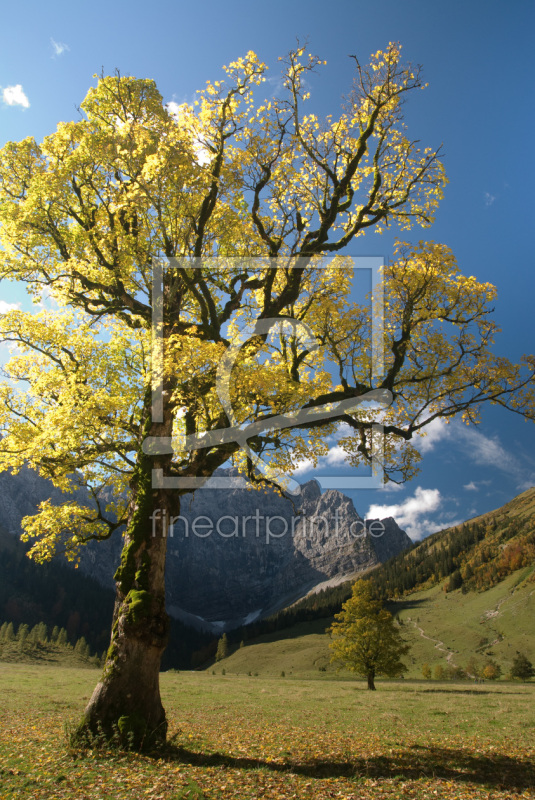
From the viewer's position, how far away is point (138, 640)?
1157 cm

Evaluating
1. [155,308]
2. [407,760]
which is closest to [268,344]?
[155,308]

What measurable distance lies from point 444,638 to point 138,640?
17611 centimetres

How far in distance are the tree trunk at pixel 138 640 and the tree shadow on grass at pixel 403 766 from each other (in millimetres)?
1163

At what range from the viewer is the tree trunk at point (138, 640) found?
35.4 feet

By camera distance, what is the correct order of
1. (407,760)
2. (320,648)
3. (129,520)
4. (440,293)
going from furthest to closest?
(320,648) → (440,293) → (129,520) → (407,760)

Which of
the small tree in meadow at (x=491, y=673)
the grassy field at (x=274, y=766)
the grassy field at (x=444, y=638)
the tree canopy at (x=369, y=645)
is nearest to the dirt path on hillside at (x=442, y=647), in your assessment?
the grassy field at (x=444, y=638)

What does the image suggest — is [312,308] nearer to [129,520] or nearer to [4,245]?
[129,520]

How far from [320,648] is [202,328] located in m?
164

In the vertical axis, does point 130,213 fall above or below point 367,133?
below

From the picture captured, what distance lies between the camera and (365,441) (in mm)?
17219

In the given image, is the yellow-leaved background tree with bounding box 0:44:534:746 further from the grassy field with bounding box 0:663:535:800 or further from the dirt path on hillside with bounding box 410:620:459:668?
the dirt path on hillside with bounding box 410:620:459:668

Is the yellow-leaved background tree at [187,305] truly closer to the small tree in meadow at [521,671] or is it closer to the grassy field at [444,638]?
the small tree in meadow at [521,671]

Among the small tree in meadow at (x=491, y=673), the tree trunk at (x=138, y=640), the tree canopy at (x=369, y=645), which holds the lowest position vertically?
the small tree in meadow at (x=491, y=673)

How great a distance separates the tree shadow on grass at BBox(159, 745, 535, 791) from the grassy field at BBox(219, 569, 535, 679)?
128 m
